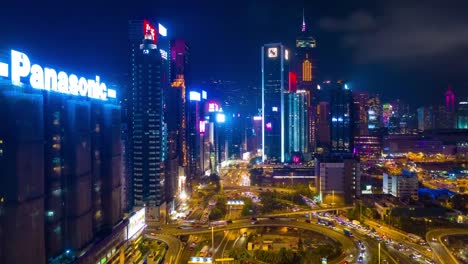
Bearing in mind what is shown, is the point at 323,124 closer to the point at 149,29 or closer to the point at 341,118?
the point at 341,118

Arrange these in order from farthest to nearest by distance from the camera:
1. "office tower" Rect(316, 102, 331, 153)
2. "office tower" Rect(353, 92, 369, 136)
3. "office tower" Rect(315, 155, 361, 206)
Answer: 1. "office tower" Rect(316, 102, 331, 153)
2. "office tower" Rect(353, 92, 369, 136)
3. "office tower" Rect(315, 155, 361, 206)

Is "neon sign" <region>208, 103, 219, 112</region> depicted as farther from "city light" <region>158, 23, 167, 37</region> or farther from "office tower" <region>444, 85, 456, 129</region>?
"office tower" <region>444, 85, 456, 129</region>

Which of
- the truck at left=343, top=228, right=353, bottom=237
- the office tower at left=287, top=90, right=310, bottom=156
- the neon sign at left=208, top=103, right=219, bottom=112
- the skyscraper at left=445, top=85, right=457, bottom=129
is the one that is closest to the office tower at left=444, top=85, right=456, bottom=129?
the skyscraper at left=445, top=85, right=457, bottom=129

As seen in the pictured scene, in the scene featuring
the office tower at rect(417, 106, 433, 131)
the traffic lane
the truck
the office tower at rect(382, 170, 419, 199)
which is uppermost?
the office tower at rect(417, 106, 433, 131)

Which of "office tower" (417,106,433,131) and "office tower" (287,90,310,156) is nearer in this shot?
"office tower" (287,90,310,156)

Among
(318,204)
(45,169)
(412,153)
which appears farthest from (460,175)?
(45,169)

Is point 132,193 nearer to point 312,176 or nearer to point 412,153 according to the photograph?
point 312,176

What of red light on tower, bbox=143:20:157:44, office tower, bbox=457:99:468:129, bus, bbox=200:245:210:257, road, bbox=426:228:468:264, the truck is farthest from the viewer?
office tower, bbox=457:99:468:129

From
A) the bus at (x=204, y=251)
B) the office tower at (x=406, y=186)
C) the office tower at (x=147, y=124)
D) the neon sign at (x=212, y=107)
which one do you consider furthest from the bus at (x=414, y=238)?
the neon sign at (x=212, y=107)

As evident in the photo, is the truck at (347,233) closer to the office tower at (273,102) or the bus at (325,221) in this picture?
the bus at (325,221)
